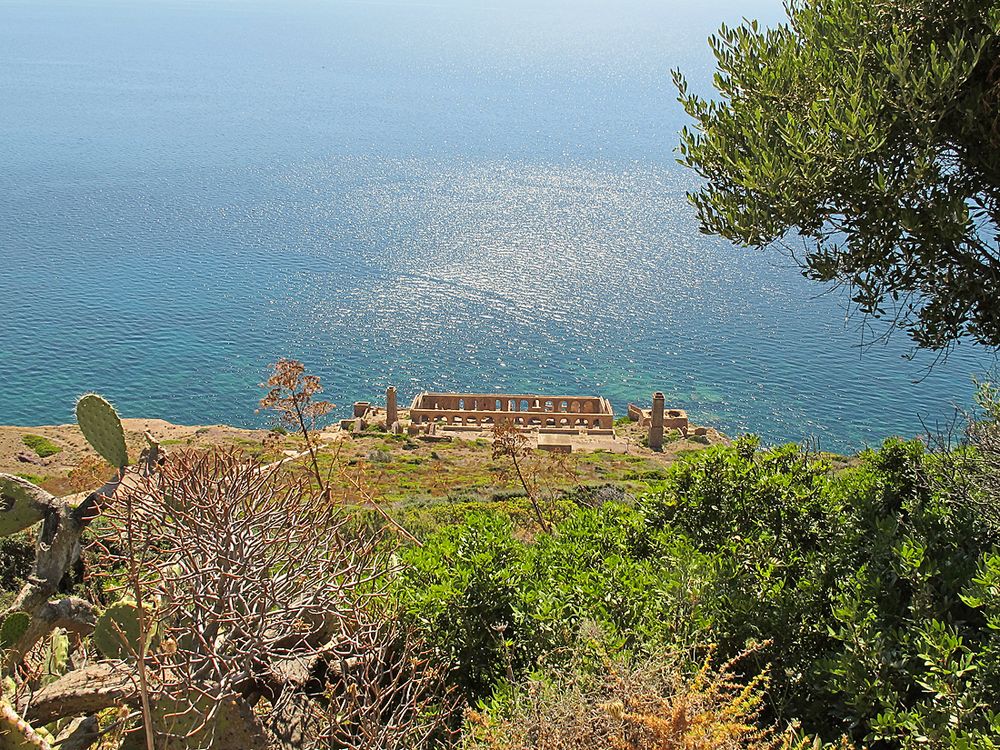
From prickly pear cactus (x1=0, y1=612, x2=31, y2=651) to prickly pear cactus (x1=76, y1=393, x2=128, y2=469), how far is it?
111 cm

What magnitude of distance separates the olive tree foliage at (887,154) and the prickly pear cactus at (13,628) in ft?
16.4

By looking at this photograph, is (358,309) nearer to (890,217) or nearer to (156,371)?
(156,371)

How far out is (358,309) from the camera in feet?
192

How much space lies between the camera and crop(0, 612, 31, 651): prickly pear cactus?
14.3 feet

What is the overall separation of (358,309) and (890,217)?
53881 mm

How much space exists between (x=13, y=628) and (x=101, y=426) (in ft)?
4.23

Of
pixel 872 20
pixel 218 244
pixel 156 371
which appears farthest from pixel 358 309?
pixel 872 20

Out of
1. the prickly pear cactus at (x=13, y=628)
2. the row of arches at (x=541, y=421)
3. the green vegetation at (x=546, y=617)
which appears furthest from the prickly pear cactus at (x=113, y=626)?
the row of arches at (x=541, y=421)

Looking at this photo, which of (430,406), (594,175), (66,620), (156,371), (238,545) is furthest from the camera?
(594,175)

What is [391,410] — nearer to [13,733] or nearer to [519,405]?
[519,405]

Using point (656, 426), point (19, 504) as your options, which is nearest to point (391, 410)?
point (656, 426)

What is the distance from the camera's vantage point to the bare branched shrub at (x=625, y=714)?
3664 mm

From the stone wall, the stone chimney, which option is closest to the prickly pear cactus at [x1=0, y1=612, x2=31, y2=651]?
the stone wall

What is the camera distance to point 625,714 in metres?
3.74
